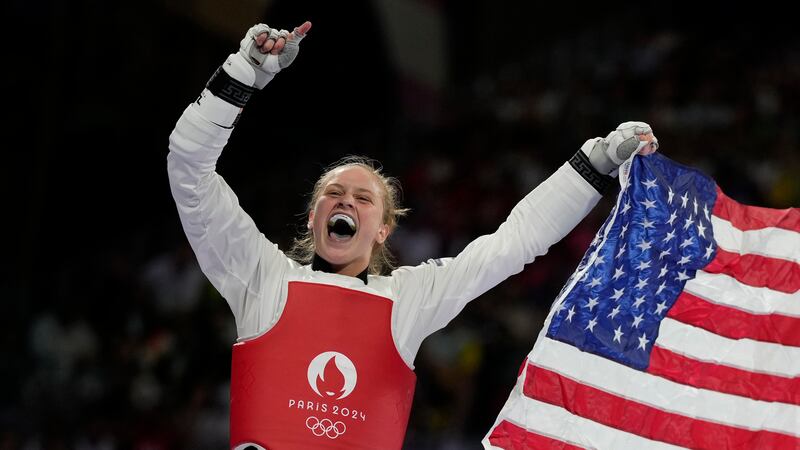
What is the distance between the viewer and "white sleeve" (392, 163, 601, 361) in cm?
419

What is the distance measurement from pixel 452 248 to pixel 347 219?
5.05m

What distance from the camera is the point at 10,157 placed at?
36.9 feet

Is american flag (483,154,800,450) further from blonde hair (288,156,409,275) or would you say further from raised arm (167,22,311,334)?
raised arm (167,22,311,334)

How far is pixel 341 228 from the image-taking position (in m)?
4.17

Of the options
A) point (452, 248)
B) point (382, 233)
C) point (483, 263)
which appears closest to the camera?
point (483, 263)

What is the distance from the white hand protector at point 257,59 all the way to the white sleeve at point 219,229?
186 millimetres

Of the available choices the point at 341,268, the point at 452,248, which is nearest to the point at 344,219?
the point at 341,268

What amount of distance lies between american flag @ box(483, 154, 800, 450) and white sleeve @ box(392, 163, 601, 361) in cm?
17

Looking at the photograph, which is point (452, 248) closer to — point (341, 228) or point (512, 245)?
point (512, 245)

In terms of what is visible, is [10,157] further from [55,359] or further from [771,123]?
[771,123]

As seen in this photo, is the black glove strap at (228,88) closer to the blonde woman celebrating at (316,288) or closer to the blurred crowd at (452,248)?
the blonde woman celebrating at (316,288)

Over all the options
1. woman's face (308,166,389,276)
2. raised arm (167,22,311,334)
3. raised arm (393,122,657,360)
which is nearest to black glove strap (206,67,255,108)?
raised arm (167,22,311,334)

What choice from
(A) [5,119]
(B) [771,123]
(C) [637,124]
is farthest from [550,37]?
(C) [637,124]

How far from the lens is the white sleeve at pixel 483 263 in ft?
13.8
